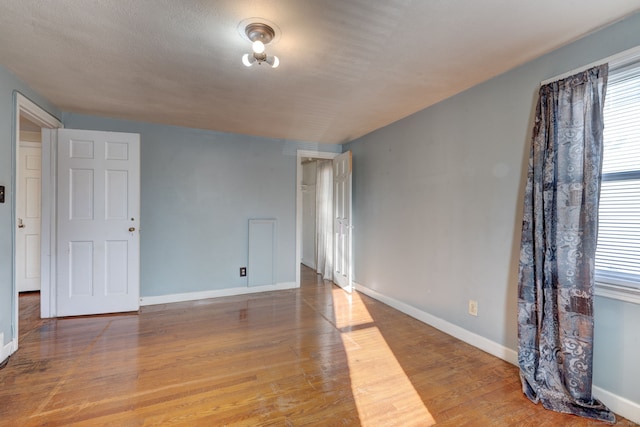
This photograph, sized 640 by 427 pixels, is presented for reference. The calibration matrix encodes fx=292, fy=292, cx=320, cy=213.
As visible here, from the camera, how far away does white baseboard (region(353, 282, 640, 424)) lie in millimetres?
1665

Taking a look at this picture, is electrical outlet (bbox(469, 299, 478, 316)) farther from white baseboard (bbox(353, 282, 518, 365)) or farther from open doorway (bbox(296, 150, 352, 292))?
open doorway (bbox(296, 150, 352, 292))

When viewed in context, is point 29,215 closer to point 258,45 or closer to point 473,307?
point 258,45

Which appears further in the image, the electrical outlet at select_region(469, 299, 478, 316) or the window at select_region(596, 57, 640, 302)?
the electrical outlet at select_region(469, 299, 478, 316)

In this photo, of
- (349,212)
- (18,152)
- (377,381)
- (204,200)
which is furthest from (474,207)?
(18,152)

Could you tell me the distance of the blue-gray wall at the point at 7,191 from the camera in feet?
7.28

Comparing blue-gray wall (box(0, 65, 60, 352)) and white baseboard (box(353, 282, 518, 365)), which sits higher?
blue-gray wall (box(0, 65, 60, 352))

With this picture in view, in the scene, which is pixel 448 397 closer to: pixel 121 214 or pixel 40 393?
pixel 40 393

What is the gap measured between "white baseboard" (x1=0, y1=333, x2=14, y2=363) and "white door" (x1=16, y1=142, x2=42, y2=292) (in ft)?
7.87

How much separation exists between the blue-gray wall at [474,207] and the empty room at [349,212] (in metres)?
0.02

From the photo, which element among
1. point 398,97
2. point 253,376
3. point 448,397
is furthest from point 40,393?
point 398,97

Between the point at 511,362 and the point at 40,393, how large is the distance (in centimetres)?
326

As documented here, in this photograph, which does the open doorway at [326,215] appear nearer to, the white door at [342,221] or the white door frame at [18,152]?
the white door at [342,221]

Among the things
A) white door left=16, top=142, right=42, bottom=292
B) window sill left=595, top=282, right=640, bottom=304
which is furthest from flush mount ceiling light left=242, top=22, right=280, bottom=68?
white door left=16, top=142, right=42, bottom=292

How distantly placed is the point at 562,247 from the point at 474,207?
0.79m
